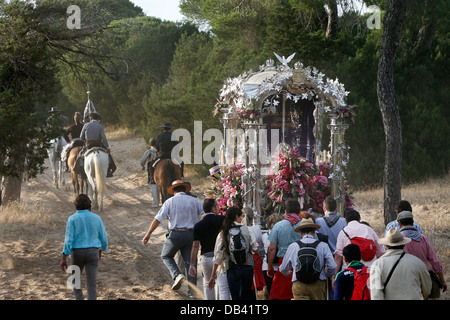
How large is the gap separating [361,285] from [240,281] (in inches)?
70.1

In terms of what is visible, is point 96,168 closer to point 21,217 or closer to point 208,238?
point 21,217

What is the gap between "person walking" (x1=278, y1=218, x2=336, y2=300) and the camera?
7641 millimetres

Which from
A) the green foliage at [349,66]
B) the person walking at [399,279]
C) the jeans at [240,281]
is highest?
the green foliage at [349,66]

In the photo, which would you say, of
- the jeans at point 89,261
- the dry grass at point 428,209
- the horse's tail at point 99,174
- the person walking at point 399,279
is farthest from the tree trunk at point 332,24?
the person walking at point 399,279

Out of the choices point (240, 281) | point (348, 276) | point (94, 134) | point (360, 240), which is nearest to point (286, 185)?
point (360, 240)

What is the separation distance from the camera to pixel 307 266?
762 centimetres

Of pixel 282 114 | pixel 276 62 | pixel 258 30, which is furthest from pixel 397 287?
pixel 258 30

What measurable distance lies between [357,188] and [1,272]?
46.8 feet

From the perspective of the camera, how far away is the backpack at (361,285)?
23.4 ft

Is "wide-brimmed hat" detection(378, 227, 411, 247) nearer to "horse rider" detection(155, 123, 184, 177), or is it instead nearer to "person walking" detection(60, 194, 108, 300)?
"person walking" detection(60, 194, 108, 300)

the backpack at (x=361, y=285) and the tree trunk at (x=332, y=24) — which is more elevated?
the tree trunk at (x=332, y=24)

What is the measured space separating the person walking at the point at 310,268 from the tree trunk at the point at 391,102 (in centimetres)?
880

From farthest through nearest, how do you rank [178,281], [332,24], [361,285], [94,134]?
[332,24]
[94,134]
[178,281]
[361,285]

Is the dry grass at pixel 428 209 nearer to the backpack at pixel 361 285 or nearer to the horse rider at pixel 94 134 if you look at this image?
the backpack at pixel 361 285
